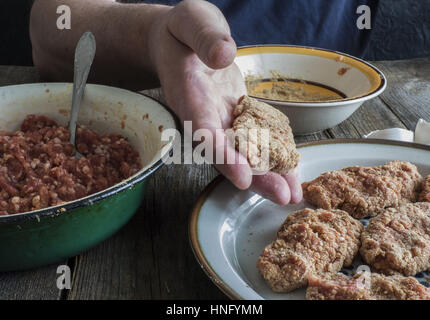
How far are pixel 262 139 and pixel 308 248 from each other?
28cm

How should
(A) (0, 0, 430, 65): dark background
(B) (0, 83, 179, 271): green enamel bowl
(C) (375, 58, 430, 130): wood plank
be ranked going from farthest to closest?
(A) (0, 0, 430, 65): dark background < (C) (375, 58, 430, 130): wood plank < (B) (0, 83, 179, 271): green enamel bowl

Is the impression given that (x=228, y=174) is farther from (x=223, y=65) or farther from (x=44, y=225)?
(x=44, y=225)

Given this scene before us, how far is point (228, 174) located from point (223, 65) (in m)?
0.26

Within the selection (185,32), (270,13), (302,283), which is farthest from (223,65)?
(270,13)

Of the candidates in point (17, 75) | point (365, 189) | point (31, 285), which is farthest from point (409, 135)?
point (17, 75)

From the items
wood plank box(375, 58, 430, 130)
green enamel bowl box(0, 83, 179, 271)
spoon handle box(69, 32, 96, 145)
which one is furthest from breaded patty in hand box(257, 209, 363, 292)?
wood plank box(375, 58, 430, 130)

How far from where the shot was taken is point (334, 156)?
1.31 m

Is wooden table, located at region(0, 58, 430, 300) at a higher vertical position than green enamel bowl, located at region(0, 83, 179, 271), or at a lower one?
lower

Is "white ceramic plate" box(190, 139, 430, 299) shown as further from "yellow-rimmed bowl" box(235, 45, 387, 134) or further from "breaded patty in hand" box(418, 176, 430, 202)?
"yellow-rimmed bowl" box(235, 45, 387, 134)

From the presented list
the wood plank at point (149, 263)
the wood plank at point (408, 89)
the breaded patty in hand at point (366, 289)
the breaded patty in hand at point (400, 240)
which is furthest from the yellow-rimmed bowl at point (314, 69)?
the breaded patty in hand at point (366, 289)

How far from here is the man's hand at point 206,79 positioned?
103 centimetres

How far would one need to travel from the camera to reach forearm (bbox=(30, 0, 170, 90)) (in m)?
1.67

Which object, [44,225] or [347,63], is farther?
[347,63]

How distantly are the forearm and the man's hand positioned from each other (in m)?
0.24
